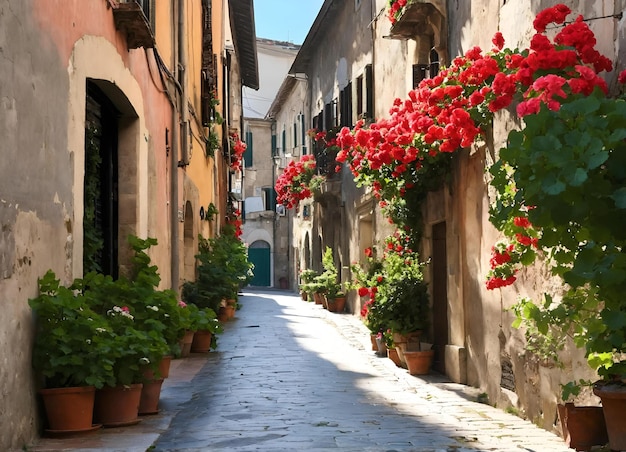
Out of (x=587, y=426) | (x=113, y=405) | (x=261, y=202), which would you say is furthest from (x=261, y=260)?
(x=587, y=426)

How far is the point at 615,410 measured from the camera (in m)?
4.80

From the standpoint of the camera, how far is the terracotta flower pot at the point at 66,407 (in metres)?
5.50

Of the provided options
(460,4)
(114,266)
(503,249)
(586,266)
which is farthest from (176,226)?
(586,266)

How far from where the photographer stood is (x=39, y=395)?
18.1 feet

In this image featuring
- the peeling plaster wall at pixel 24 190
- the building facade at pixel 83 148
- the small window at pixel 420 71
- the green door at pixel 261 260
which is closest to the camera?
the peeling plaster wall at pixel 24 190

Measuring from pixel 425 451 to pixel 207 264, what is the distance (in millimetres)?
9007

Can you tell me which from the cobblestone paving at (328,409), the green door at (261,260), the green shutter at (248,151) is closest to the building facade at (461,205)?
the cobblestone paving at (328,409)

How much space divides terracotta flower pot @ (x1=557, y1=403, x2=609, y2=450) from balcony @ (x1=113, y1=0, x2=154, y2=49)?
494cm

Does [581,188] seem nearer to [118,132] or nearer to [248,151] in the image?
[118,132]

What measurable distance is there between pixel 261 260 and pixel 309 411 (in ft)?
111

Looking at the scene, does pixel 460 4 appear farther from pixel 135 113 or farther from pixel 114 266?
pixel 114 266

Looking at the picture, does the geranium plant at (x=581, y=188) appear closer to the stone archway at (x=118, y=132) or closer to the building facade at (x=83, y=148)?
the building facade at (x=83, y=148)

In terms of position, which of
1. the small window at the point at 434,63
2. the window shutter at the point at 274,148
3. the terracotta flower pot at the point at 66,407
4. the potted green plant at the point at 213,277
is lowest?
the terracotta flower pot at the point at 66,407

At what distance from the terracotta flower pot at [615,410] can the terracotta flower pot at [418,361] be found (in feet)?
18.8
